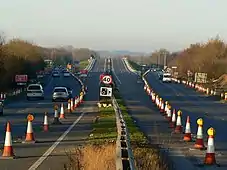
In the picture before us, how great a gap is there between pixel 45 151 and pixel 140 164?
6263mm

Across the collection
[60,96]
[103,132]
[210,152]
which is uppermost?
[210,152]

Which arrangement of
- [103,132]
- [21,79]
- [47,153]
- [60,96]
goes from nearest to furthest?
[47,153], [103,132], [60,96], [21,79]

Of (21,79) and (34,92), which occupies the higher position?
(21,79)

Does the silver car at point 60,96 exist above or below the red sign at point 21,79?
below

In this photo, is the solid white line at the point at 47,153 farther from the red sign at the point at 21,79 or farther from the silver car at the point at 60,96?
the red sign at the point at 21,79

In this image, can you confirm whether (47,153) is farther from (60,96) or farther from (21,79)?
(21,79)

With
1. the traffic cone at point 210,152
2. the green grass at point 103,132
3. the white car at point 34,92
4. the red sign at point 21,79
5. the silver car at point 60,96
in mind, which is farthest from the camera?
the red sign at point 21,79

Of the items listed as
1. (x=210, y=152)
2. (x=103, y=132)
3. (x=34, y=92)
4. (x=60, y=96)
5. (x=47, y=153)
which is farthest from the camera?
(x=34, y=92)

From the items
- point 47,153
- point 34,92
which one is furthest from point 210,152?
point 34,92

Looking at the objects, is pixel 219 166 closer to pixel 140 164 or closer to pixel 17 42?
pixel 140 164

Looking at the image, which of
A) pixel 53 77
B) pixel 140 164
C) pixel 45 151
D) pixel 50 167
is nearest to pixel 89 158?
pixel 140 164

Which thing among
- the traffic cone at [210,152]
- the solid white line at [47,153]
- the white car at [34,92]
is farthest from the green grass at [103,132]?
the white car at [34,92]

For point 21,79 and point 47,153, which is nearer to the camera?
point 47,153

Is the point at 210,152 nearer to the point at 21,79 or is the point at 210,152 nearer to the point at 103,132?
the point at 103,132
